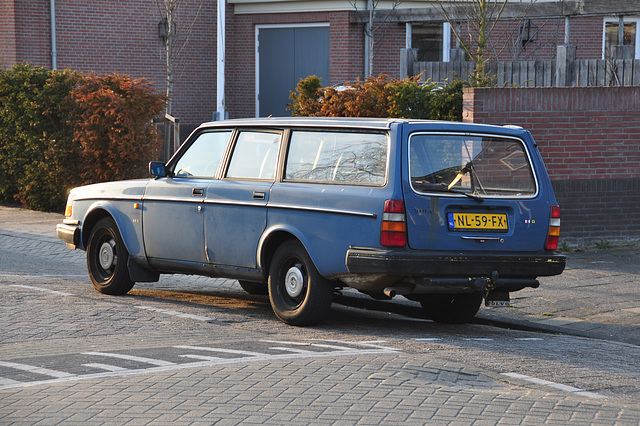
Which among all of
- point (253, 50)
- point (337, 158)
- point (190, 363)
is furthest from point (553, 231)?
point (253, 50)

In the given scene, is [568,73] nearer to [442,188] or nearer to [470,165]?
[470,165]

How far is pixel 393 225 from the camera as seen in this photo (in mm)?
7184

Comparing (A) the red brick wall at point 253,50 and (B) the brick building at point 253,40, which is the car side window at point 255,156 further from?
(A) the red brick wall at point 253,50

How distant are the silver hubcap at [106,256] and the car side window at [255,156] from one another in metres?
1.73

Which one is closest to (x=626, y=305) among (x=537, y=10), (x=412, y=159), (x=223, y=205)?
(x=412, y=159)

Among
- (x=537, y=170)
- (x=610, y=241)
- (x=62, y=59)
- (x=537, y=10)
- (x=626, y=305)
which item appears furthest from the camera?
(x=62, y=59)

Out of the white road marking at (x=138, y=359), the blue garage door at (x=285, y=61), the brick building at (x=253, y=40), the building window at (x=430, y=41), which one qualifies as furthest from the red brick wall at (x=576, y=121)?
the blue garage door at (x=285, y=61)

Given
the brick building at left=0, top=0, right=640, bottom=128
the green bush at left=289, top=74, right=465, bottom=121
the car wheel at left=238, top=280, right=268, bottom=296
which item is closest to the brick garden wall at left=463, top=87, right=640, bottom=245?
the green bush at left=289, top=74, right=465, bottom=121

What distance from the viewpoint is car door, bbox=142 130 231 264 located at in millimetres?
8648

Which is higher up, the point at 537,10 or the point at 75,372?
the point at 537,10

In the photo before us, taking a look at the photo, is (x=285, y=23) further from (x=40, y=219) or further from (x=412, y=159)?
(x=412, y=159)

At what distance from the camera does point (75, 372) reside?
20.0 feet

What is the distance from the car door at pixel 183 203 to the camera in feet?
28.4

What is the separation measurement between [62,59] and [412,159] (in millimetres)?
18923
